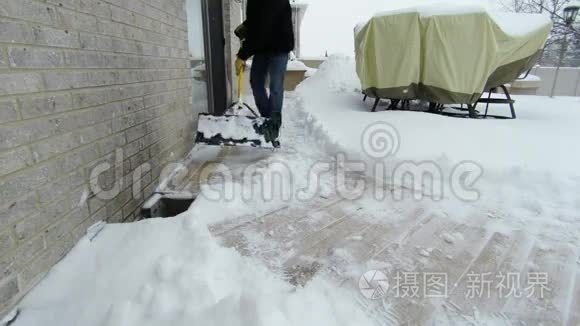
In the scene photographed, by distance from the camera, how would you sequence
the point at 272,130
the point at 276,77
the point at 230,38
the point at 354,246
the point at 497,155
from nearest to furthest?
the point at 354,246 < the point at 497,155 < the point at 272,130 < the point at 276,77 < the point at 230,38

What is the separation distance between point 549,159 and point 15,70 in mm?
2614

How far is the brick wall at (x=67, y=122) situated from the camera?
33.8 inches

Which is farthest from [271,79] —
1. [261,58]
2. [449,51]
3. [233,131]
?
[449,51]

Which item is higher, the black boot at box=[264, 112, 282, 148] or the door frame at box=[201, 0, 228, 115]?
the door frame at box=[201, 0, 228, 115]

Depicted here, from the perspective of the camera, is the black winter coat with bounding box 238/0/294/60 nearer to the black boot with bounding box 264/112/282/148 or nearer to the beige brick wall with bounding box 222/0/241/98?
the black boot with bounding box 264/112/282/148

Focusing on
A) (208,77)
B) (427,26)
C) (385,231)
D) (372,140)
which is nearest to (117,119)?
(385,231)

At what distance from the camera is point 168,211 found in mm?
1893

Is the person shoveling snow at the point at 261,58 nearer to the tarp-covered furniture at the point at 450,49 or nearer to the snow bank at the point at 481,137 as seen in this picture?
the snow bank at the point at 481,137

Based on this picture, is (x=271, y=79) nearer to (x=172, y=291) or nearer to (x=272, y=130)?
(x=272, y=130)

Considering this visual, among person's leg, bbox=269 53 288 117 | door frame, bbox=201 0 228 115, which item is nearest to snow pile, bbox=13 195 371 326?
→ person's leg, bbox=269 53 288 117

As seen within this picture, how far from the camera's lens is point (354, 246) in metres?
1.26

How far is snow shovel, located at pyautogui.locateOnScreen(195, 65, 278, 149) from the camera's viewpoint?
7.68ft

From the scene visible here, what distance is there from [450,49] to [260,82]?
192 cm

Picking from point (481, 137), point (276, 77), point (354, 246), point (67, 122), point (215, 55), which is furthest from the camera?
point (215, 55)
